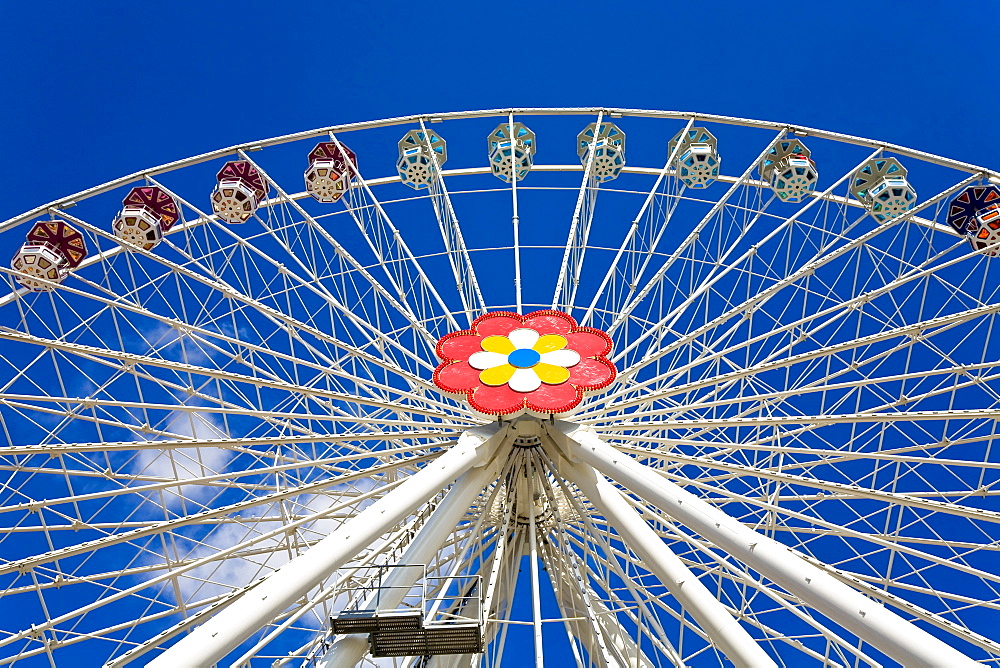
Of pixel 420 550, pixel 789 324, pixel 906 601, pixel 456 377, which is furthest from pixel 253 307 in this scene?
pixel 906 601

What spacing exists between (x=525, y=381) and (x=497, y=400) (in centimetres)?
73

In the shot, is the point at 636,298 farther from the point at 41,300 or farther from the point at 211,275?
the point at 41,300

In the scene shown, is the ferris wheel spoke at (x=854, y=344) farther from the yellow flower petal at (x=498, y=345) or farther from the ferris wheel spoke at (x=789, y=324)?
the yellow flower petal at (x=498, y=345)

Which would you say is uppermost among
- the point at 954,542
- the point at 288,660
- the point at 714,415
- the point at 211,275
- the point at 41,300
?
the point at 41,300

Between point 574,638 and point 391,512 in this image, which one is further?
point 574,638

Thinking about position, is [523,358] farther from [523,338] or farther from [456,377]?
[456,377]

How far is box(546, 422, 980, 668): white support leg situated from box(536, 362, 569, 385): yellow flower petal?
212 cm

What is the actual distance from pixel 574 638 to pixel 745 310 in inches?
277

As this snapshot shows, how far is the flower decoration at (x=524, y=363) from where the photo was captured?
16234 millimetres

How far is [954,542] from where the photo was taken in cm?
1714

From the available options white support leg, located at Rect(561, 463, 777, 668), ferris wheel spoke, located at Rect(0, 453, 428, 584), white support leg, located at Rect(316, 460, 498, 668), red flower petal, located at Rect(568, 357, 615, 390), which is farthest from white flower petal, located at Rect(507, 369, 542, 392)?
ferris wheel spoke, located at Rect(0, 453, 428, 584)

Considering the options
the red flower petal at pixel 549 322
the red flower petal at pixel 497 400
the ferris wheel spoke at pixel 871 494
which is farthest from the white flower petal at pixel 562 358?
the ferris wheel spoke at pixel 871 494

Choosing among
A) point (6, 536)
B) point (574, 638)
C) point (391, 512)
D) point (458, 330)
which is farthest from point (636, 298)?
point (6, 536)

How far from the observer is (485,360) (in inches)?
687
